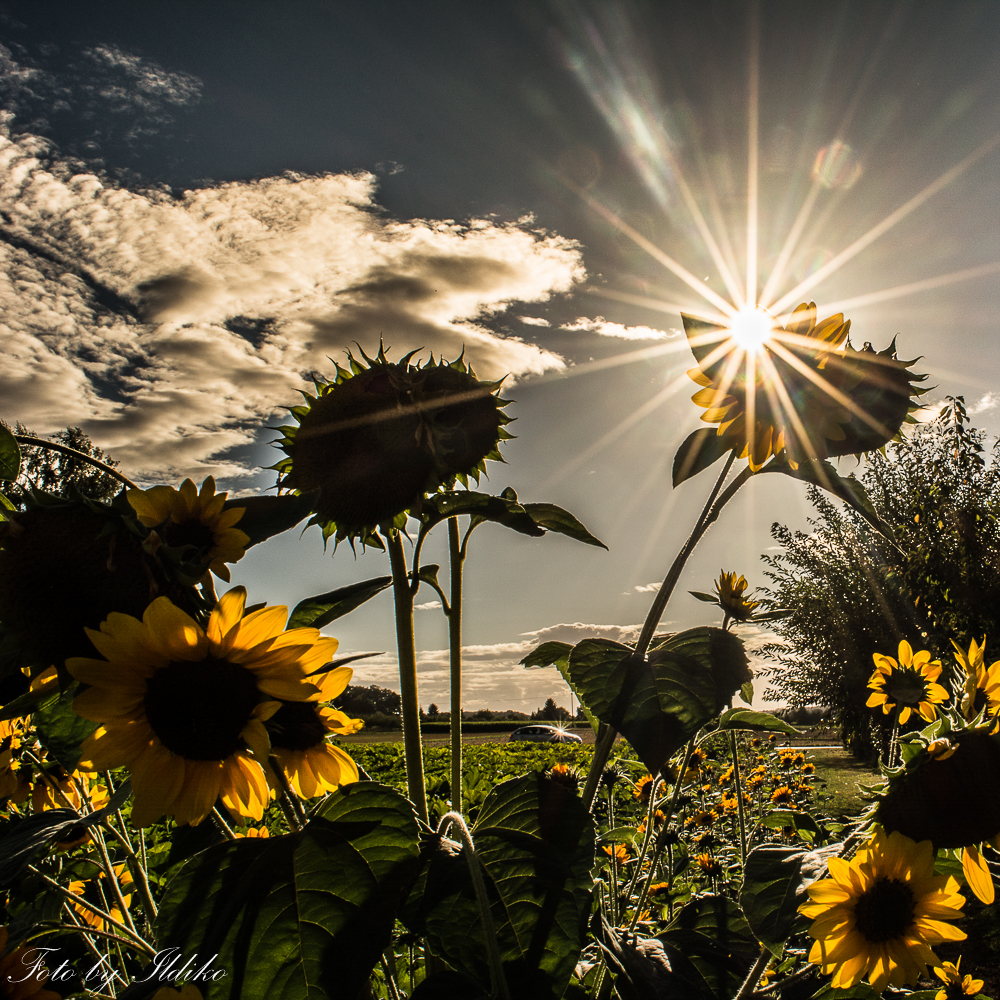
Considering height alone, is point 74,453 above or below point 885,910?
above

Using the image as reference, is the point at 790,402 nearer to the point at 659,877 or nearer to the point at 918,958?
the point at 918,958

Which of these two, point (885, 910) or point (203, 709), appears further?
point (885, 910)

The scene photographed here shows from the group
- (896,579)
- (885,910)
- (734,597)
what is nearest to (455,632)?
(885,910)

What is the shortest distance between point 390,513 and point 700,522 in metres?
0.42

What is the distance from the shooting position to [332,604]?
76 centimetres

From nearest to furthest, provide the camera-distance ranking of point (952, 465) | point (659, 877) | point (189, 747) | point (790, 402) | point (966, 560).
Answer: point (189, 747) < point (790, 402) < point (659, 877) < point (966, 560) < point (952, 465)

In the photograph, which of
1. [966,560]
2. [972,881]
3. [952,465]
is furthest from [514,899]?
[952,465]

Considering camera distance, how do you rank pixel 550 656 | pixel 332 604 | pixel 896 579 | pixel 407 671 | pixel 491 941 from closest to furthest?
pixel 491 941 → pixel 332 604 → pixel 407 671 → pixel 550 656 → pixel 896 579

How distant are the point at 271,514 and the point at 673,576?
0.53 m

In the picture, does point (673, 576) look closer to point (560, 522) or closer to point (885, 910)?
point (560, 522)

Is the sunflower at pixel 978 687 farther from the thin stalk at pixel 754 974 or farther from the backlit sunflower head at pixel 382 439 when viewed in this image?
the backlit sunflower head at pixel 382 439

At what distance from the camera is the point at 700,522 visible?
90cm

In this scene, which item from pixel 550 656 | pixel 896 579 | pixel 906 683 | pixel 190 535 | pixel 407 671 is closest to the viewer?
pixel 190 535

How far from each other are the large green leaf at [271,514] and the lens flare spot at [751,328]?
60 cm
